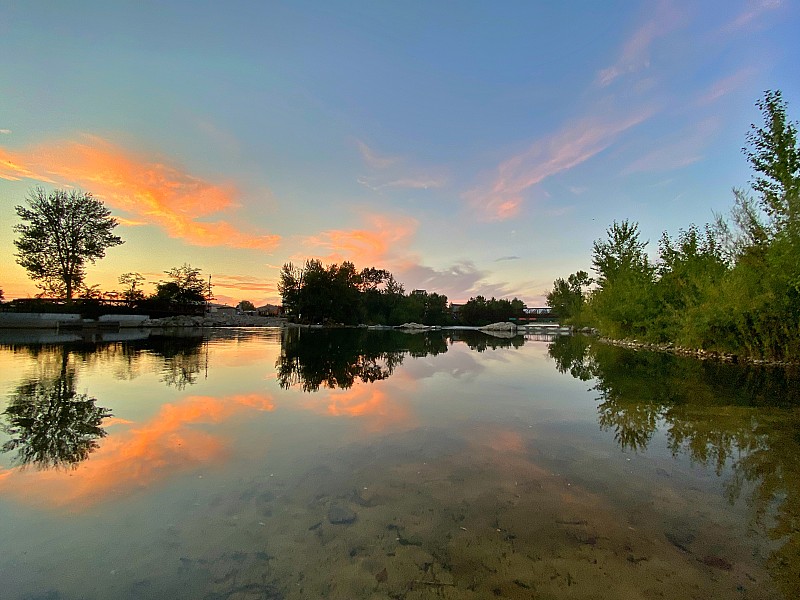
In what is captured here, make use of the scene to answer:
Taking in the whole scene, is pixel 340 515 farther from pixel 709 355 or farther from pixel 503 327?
pixel 503 327

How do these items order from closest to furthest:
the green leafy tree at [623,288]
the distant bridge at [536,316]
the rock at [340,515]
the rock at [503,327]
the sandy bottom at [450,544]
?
the sandy bottom at [450,544] < the rock at [340,515] < the green leafy tree at [623,288] < the rock at [503,327] < the distant bridge at [536,316]

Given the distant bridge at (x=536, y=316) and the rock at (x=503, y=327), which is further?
the distant bridge at (x=536, y=316)

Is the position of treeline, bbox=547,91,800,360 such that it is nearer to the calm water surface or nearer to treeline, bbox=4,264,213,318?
the calm water surface

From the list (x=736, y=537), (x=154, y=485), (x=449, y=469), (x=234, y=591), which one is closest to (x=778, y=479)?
(x=736, y=537)

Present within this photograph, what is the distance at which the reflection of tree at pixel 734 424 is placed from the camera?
12.6 ft

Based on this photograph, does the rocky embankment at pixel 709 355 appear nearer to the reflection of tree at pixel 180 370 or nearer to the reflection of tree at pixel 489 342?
the reflection of tree at pixel 489 342

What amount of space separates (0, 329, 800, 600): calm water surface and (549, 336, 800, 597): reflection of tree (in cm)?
4

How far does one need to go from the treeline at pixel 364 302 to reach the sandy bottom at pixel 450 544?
244 feet

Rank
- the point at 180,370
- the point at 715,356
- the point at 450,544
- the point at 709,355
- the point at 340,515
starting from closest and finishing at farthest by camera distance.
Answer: the point at 450,544, the point at 340,515, the point at 180,370, the point at 715,356, the point at 709,355

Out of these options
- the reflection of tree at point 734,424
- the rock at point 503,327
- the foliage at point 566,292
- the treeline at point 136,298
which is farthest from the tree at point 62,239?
the foliage at point 566,292

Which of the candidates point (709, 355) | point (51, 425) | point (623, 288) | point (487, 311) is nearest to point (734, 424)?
point (51, 425)

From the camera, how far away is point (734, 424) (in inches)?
276

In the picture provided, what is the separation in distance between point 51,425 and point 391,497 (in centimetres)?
580

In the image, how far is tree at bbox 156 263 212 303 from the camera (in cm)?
6222
